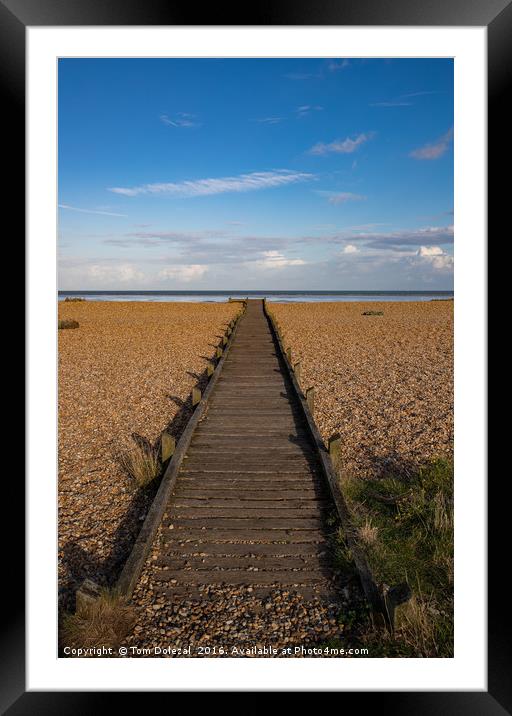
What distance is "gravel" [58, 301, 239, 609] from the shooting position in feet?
12.3

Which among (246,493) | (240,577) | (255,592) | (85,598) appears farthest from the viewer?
(246,493)

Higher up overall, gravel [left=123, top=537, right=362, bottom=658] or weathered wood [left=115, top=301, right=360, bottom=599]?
weathered wood [left=115, top=301, right=360, bottom=599]

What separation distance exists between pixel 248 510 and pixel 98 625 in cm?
163

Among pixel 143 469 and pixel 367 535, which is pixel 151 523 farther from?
pixel 367 535

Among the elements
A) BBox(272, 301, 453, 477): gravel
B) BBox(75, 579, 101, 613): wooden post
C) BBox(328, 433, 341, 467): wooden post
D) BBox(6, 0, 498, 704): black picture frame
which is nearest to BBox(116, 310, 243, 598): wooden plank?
BBox(75, 579, 101, 613): wooden post

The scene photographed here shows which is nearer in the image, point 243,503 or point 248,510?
point 248,510

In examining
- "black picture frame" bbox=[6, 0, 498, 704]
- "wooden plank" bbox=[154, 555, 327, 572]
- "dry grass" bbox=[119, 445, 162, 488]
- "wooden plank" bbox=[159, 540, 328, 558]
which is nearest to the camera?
"black picture frame" bbox=[6, 0, 498, 704]

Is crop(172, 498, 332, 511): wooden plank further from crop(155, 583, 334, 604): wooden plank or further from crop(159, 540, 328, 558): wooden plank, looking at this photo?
crop(155, 583, 334, 604): wooden plank

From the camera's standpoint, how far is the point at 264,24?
1.84 m

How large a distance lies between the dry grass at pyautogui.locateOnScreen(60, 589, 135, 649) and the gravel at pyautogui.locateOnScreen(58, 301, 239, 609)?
1.88 feet

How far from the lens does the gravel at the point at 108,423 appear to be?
3.74 metres

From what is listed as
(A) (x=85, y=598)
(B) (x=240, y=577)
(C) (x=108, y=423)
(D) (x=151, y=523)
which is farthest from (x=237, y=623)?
(C) (x=108, y=423)
